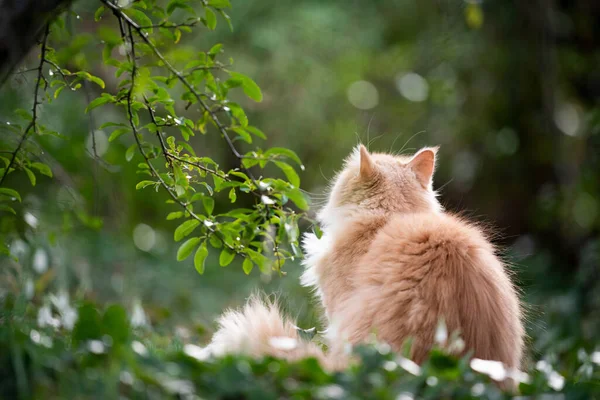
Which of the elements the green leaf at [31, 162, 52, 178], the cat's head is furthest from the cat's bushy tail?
the green leaf at [31, 162, 52, 178]

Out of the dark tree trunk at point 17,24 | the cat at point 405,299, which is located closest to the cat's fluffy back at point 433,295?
the cat at point 405,299

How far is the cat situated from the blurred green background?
2581 millimetres

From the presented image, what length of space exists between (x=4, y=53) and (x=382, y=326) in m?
1.50

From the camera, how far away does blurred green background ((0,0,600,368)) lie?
5.85 metres

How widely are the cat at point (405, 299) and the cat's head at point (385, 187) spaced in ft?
0.44

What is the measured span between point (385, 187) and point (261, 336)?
108cm

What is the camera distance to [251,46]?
6.58 m

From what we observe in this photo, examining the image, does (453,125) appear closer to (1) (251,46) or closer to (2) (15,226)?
(1) (251,46)

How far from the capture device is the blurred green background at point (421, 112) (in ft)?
19.2

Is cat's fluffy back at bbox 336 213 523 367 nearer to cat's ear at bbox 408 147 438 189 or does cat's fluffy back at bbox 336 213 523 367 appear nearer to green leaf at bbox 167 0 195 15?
cat's ear at bbox 408 147 438 189

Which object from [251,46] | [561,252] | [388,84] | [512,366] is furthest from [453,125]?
[512,366]

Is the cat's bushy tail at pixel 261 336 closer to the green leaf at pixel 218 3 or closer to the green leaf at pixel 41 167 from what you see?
the green leaf at pixel 41 167

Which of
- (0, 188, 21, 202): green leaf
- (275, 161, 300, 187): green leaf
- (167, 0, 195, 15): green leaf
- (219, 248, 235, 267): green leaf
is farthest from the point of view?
(219, 248, 235, 267): green leaf

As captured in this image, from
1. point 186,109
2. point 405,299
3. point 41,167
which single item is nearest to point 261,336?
point 405,299
